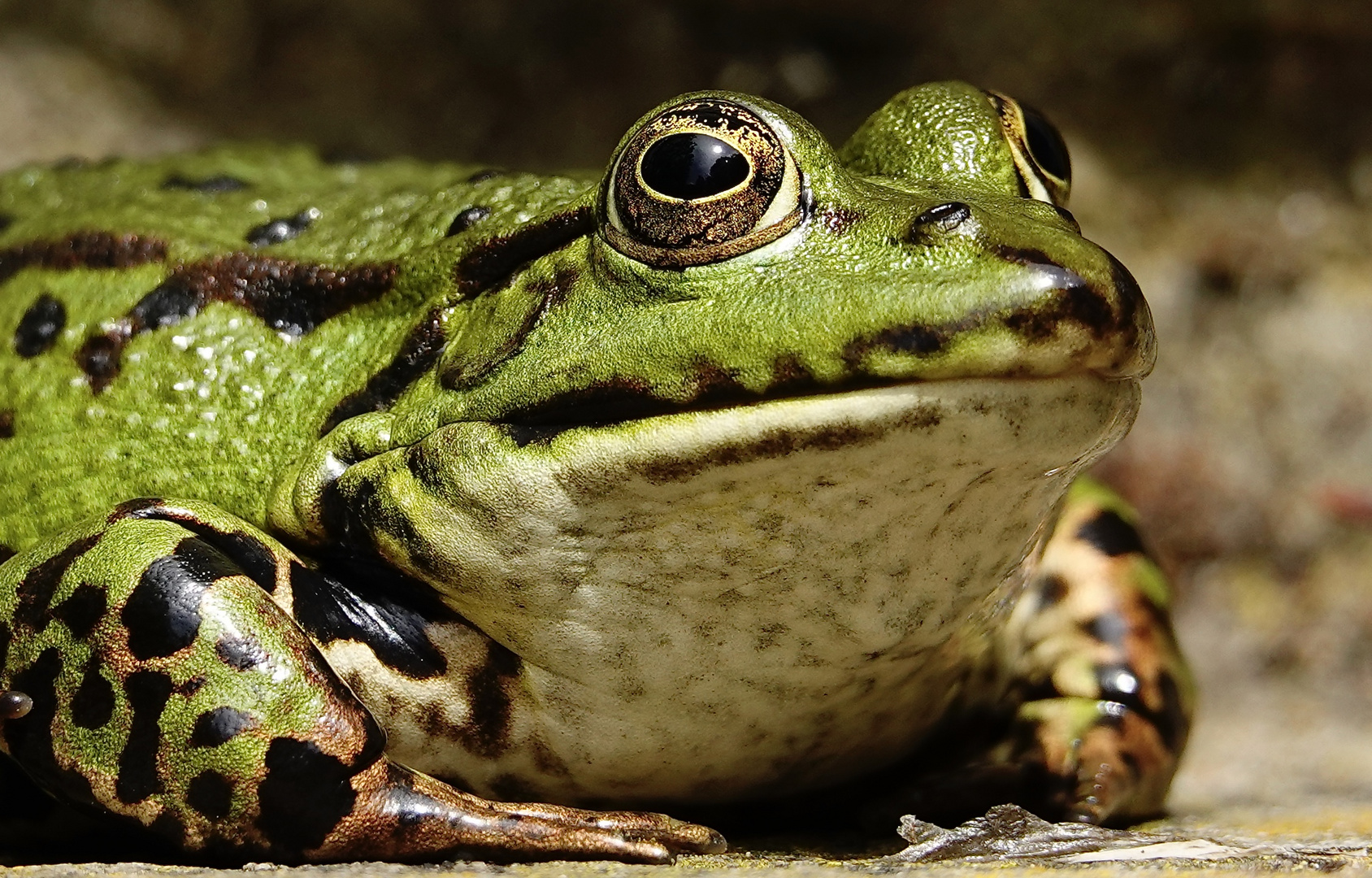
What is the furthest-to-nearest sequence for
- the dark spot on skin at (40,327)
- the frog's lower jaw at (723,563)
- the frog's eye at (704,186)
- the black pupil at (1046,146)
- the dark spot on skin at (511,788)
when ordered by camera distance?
the dark spot on skin at (40,327) < the black pupil at (1046,146) < the dark spot on skin at (511,788) < the frog's eye at (704,186) < the frog's lower jaw at (723,563)

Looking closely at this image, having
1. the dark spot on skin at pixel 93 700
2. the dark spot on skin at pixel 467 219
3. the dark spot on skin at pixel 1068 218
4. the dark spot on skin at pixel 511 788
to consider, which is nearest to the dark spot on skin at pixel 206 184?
the dark spot on skin at pixel 467 219

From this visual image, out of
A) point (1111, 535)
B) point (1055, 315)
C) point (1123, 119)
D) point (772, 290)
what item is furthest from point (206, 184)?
point (1123, 119)

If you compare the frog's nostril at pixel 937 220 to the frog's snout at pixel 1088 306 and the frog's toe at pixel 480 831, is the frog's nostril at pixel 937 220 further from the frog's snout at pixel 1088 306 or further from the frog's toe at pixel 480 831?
the frog's toe at pixel 480 831

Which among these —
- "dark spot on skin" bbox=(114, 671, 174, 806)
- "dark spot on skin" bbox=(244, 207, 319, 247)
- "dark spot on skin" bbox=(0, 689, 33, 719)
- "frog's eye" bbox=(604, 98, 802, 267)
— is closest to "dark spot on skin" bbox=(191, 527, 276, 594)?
"dark spot on skin" bbox=(114, 671, 174, 806)

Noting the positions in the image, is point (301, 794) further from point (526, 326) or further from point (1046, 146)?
point (1046, 146)

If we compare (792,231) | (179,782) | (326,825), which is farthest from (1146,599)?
(179,782)

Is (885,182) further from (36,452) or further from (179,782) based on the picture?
(36,452)
